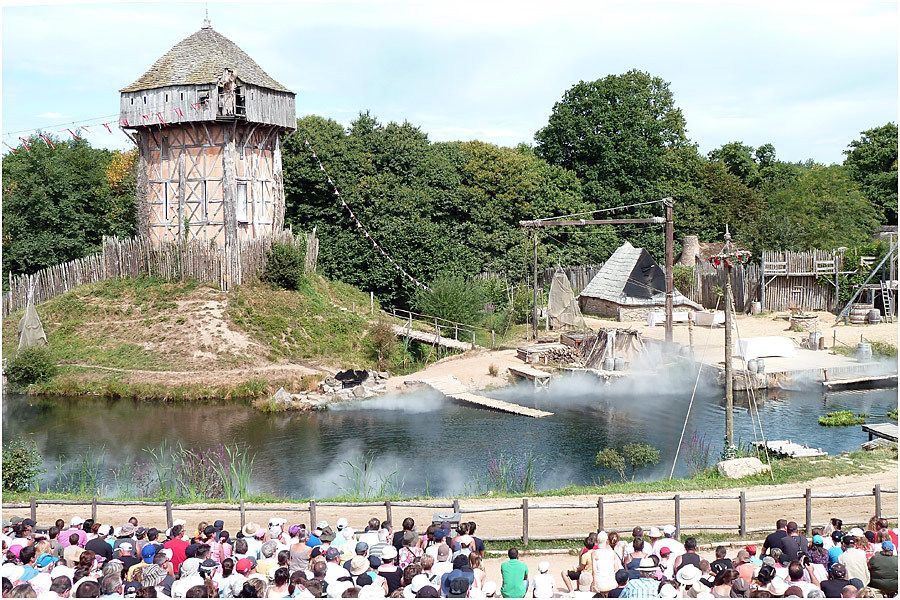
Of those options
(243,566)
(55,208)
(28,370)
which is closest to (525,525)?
(243,566)

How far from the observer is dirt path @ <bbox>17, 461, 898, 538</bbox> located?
1555cm

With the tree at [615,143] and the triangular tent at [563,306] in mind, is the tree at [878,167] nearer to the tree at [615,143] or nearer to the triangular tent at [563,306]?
the tree at [615,143]

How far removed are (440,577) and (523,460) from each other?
1117 cm

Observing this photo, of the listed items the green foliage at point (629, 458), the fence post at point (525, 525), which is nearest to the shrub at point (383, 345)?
the green foliage at point (629, 458)

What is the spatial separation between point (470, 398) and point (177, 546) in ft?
54.0

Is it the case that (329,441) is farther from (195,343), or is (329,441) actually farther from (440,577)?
(440,577)

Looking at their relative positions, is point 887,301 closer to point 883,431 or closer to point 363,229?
point 883,431

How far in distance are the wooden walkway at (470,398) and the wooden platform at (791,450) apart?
6863 mm

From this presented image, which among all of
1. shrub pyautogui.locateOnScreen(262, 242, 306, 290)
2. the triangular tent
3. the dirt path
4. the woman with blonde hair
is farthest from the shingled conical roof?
the woman with blonde hair

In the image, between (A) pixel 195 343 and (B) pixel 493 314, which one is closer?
(A) pixel 195 343

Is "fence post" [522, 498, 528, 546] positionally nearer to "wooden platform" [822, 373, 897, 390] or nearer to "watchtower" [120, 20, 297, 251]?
"wooden platform" [822, 373, 897, 390]

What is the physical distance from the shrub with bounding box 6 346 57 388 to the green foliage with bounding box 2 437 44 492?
32.5 ft

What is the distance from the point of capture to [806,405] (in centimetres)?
2569

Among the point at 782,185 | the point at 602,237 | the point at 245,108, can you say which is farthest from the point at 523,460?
the point at 782,185
